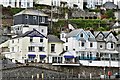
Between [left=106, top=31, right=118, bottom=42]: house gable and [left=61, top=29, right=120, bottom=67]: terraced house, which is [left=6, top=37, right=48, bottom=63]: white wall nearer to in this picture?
[left=61, top=29, right=120, bottom=67]: terraced house

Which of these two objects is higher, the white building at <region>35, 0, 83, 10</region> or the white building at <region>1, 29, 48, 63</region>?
the white building at <region>35, 0, 83, 10</region>

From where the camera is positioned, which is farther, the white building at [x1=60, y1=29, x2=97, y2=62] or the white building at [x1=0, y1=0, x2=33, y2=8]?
the white building at [x1=0, y1=0, x2=33, y2=8]

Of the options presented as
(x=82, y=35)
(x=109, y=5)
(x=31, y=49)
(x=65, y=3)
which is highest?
(x=65, y=3)

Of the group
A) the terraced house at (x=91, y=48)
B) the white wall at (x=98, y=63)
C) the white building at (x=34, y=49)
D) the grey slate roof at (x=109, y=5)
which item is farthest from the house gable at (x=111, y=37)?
the grey slate roof at (x=109, y=5)

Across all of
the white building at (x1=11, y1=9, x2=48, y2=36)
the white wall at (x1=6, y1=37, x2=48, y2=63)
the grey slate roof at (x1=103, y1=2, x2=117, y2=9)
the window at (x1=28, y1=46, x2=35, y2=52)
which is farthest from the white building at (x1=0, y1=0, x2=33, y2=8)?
the window at (x1=28, y1=46, x2=35, y2=52)

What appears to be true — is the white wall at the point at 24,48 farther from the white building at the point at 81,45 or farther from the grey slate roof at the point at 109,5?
the grey slate roof at the point at 109,5

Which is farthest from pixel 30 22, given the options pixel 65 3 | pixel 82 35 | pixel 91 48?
pixel 65 3

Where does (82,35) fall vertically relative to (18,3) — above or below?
below

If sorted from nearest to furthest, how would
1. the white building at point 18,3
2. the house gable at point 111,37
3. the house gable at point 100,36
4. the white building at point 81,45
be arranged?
the white building at point 81,45, the house gable at point 100,36, the house gable at point 111,37, the white building at point 18,3

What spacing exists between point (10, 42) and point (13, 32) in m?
4.48

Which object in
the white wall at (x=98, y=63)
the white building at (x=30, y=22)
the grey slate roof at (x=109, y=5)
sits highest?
the grey slate roof at (x=109, y=5)

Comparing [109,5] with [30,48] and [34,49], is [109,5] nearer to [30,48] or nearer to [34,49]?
[34,49]

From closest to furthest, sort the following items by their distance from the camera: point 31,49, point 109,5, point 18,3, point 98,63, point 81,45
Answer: point 98,63, point 31,49, point 81,45, point 18,3, point 109,5

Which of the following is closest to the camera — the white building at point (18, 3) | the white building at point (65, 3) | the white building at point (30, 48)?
the white building at point (30, 48)
